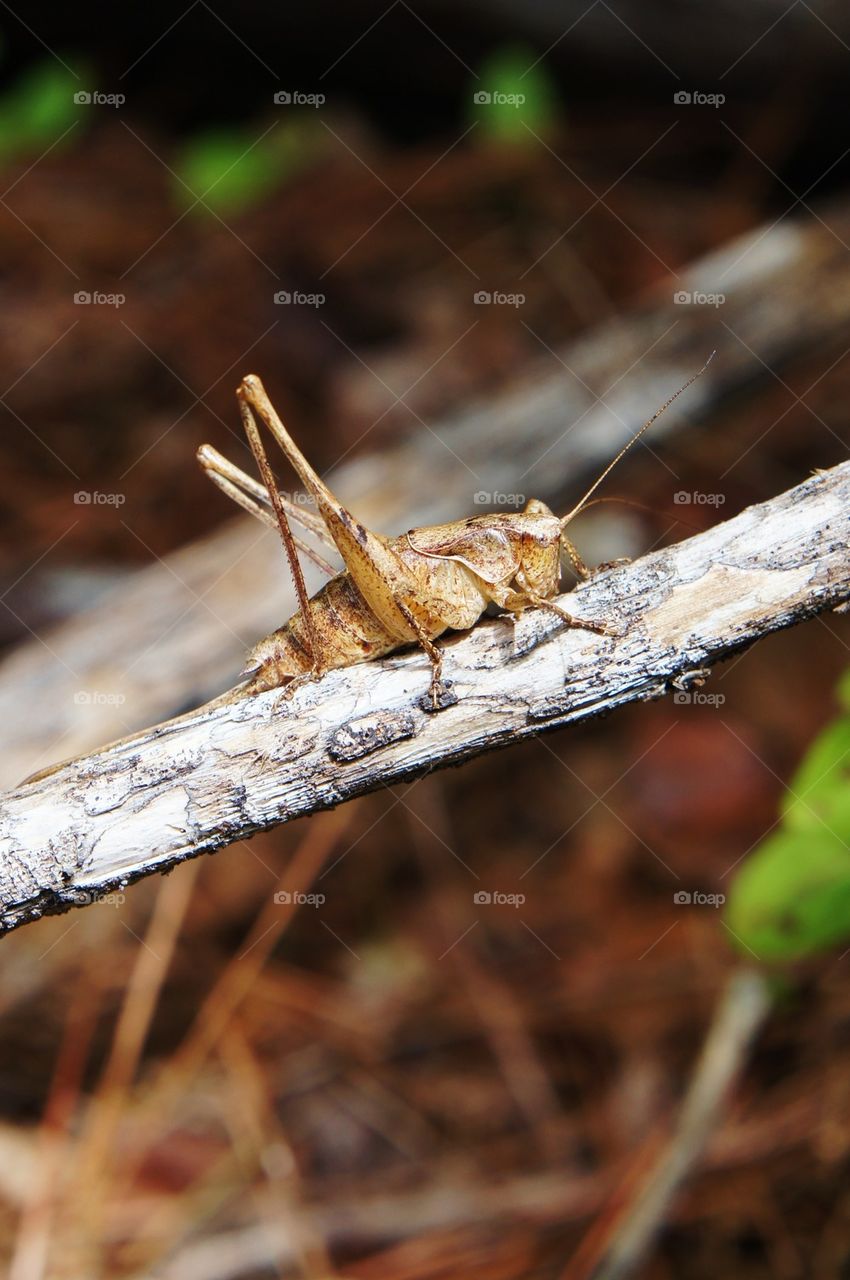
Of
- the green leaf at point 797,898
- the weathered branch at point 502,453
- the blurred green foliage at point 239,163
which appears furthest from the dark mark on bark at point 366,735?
the blurred green foliage at point 239,163

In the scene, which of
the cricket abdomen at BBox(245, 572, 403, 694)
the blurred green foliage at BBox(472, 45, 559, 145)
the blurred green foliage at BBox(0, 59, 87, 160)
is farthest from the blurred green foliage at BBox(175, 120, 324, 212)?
the cricket abdomen at BBox(245, 572, 403, 694)

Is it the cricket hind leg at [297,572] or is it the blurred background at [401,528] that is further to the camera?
the blurred background at [401,528]

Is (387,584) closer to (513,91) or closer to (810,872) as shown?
(810,872)

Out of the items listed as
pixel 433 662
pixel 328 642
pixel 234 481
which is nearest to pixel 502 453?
pixel 234 481

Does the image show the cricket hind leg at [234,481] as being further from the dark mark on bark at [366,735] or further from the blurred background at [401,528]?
the dark mark on bark at [366,735]

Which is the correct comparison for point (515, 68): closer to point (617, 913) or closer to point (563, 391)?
point (563, 391)

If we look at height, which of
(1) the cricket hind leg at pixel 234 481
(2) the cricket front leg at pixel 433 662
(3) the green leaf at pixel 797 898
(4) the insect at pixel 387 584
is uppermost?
(1) the cricket hind leg at pixel 234 481

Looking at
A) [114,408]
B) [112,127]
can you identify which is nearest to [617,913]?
[114,408]
